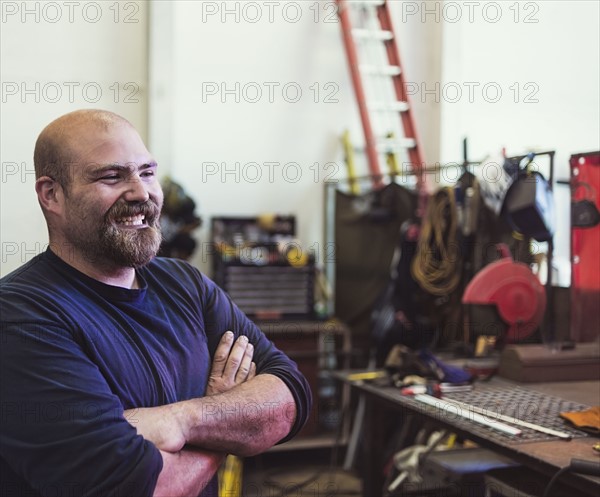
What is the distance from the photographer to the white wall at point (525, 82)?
3.80 metres

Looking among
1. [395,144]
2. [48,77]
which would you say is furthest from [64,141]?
[395,144]

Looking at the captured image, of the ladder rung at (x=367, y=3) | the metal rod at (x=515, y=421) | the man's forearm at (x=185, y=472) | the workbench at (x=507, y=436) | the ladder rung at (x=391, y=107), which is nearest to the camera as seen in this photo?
the man's forearm at (x=185, y=472)

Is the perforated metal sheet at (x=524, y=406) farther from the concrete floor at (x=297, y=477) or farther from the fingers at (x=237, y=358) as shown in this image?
the concrete floor at (x=297, y=477)

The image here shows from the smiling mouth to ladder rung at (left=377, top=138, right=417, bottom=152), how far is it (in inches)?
128

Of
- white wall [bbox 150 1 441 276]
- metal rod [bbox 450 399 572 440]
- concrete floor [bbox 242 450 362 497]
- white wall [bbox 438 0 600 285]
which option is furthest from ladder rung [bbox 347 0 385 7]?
metal rod [bbox 450 399 572 440]

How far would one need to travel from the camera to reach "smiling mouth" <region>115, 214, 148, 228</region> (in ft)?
5.24

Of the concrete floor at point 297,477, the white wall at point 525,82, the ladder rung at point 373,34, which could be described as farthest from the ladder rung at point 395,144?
the concrete floor at point 297,477

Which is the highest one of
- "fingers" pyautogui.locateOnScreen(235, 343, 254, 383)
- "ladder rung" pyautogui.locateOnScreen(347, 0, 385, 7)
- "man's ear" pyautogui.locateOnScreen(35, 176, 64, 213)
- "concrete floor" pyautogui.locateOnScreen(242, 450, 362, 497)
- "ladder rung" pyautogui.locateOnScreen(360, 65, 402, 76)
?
"ladder rung" pyautogui.locateOnScreen(347, 0, 385, 7)

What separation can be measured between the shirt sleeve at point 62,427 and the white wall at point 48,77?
4.31ft

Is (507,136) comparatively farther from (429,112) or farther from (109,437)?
(109,437)

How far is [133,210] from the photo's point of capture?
162cm

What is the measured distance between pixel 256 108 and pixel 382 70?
0.86 m

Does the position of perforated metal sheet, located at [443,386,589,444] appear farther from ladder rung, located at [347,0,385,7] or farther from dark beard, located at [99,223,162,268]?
ladder rung, located at [347,0,385,7]

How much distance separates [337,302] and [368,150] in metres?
1.01
